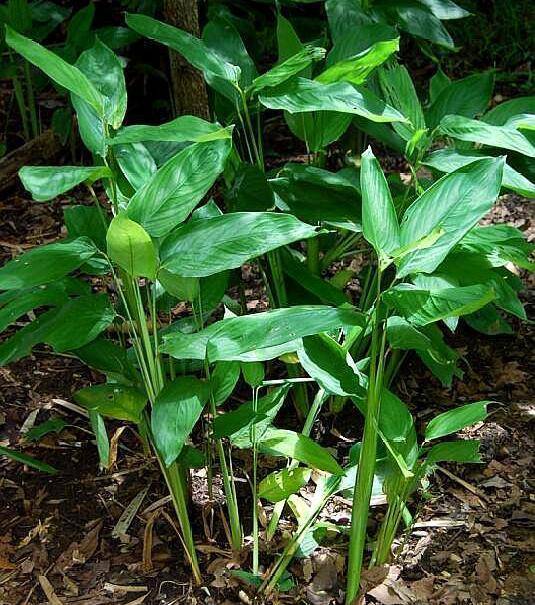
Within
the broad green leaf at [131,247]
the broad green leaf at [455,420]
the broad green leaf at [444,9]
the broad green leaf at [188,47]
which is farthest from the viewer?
the broad green leaf at [444,9]

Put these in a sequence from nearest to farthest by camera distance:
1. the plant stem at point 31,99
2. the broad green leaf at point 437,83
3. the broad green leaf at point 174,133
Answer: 1. the broad green leaf at point 174,133
2. the broad green leaf at point 437,83
3. the plant stem at point 31,99

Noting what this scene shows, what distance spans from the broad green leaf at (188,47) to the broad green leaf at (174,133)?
21cm

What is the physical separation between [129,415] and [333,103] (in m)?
0.61

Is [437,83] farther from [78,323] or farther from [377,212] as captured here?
[78,323]

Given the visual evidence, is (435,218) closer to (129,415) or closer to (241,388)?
(129,415)

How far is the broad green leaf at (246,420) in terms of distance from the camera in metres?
1.42

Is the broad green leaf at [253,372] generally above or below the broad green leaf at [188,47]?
below

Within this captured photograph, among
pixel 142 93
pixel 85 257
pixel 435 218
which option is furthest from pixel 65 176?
pixel 142 93

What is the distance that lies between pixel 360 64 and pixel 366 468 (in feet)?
2.20

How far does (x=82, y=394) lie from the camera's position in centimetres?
151

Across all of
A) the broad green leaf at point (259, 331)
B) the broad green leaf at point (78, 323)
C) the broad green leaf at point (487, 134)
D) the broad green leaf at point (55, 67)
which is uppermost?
the broad green leaf at point (55, 67)

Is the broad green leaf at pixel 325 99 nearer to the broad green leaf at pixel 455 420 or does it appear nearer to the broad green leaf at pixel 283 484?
the broad green leaf at pixel 455 420

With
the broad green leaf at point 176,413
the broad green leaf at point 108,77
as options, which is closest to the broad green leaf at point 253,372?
the broad green leaf at point 176,413

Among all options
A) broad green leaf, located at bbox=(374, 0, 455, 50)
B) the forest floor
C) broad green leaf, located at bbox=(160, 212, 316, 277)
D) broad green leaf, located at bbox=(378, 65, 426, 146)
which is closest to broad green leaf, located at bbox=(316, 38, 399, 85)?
broad green leaf, located at bbox=(378, 65, 426, 146)
